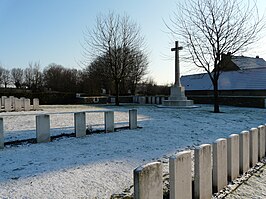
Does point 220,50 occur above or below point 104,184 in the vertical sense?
above

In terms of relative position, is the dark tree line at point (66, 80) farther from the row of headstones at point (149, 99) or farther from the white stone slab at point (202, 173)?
the white stone slab at point (202, 173)

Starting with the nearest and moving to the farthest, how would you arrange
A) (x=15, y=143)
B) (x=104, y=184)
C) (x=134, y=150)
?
(x=104, y=184) < (x=134, y=150) < (x=15, y=143)

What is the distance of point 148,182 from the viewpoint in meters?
2.76

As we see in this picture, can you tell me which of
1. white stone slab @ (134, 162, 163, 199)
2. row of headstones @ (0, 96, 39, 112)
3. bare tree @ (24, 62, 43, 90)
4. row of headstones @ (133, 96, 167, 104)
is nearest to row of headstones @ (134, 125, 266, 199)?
white stone slab @ (134, 162, 163, 199)

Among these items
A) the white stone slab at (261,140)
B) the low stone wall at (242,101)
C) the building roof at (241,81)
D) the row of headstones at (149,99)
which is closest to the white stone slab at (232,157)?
the white stone slab at (261,140)

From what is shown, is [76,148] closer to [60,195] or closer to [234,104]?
[60,195]

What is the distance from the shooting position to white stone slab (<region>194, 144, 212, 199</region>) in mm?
3604

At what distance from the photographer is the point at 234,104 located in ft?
83.6

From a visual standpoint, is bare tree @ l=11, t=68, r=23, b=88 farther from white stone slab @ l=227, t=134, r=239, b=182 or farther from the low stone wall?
white stone slab @ l=227, t=134, r=239, b=182

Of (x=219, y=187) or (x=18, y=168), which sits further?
(x=18, y=168)

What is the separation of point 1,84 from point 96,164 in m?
58.7

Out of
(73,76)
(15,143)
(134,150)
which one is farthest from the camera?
(73,76)

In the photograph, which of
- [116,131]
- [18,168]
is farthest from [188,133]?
[18,168]

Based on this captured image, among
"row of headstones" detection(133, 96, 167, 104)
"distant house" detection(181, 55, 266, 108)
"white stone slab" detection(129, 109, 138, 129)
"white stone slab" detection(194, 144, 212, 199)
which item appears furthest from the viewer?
"row of headstones" detection(133, 96, 167, 104)
